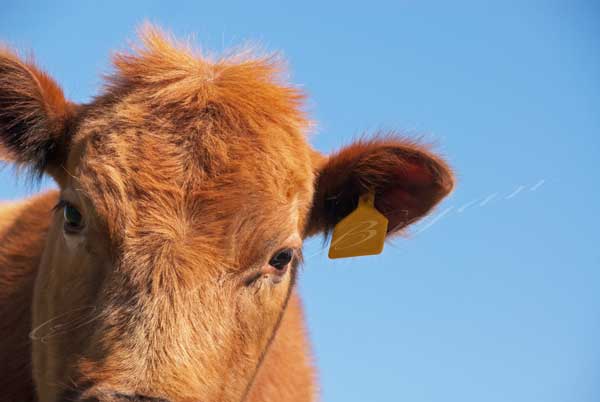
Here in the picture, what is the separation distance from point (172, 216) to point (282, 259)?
2.69 ft

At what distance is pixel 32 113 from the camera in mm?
5566

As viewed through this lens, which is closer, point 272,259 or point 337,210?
point 272,259

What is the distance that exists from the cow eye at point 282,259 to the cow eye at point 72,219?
114 centimetres

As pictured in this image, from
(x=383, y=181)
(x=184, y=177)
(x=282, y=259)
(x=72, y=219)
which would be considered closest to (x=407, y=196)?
(x=383, y=181)

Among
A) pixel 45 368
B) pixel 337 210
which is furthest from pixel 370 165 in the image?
pixel 45 368

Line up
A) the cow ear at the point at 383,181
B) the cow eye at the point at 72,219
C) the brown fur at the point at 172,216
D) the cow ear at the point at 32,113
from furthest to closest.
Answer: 1. the cow ear at the point at 383,181
2. the cow ear at the point at 32,113
3. the cow eye at the point at 72,219
4. the brown fur at the point at 172,216

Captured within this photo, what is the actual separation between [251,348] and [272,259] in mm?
550

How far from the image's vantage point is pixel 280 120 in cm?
568

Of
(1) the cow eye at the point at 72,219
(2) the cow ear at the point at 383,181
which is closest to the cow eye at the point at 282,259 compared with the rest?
(2) the cow ear at the point at 383,181

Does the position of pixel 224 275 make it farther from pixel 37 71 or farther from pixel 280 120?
pixel 37 71

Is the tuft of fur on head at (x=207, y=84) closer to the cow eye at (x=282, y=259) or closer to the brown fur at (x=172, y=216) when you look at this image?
the brown fur at (x=172, y=216)

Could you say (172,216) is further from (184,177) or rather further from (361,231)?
(361,231)

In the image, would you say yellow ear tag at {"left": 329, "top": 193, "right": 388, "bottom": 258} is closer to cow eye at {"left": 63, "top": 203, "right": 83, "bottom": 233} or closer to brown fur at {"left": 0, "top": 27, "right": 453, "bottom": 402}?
brown fur at {"left": 0, "top": 27, "right": 453, "bottom": 402}

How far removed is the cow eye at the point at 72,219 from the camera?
4.94 meters
